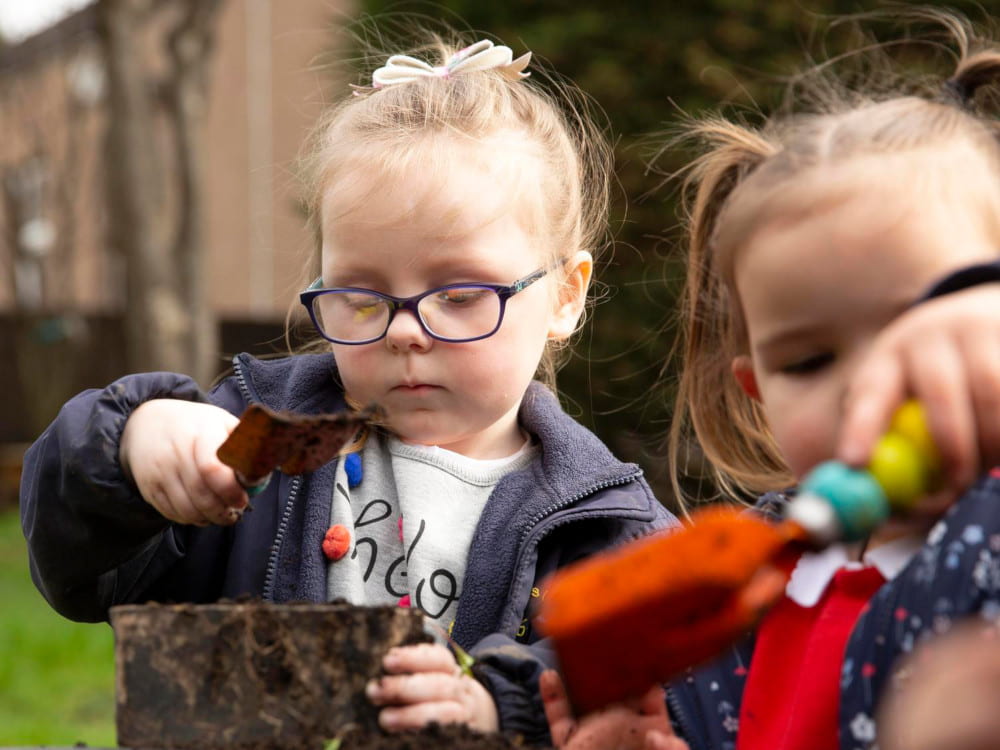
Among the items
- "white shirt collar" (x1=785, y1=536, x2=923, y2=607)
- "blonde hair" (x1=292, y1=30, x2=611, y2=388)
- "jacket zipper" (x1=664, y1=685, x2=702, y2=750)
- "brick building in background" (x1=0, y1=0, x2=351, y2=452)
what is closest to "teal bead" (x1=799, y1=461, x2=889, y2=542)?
"white shirt collar" (x1=785, y1=536, x2=923, y2=607)

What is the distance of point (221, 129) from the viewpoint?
63.2 ft

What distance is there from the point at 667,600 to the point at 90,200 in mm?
13389

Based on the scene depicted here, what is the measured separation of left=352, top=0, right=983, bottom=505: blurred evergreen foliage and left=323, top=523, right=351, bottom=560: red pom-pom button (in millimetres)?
3517

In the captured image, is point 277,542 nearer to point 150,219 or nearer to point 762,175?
point 762,175

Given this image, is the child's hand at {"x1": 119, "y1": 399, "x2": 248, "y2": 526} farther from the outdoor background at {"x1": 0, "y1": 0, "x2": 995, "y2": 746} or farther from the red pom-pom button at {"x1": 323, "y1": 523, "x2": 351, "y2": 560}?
the outdoor background at {"x1": 0, "y1": 0, "x2": 995, "y2": 746}

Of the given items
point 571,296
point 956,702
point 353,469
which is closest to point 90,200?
point 571,296

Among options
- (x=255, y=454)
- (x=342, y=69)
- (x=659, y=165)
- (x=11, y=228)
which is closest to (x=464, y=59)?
(x=255, y=454)

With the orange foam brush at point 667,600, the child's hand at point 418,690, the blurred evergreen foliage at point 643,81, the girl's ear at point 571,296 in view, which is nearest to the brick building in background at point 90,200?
the blurred evergreen foliage at point 643,81

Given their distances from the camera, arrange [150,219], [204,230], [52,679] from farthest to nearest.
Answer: [204,230]
[150,219]
[52,679]

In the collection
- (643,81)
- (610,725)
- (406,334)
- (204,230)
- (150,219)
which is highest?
(406,334)

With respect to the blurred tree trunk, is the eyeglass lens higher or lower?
higher

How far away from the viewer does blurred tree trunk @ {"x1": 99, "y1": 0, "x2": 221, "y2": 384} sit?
8562mm

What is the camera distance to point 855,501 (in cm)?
110

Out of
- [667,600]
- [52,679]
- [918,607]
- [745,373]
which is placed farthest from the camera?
[52,679]
